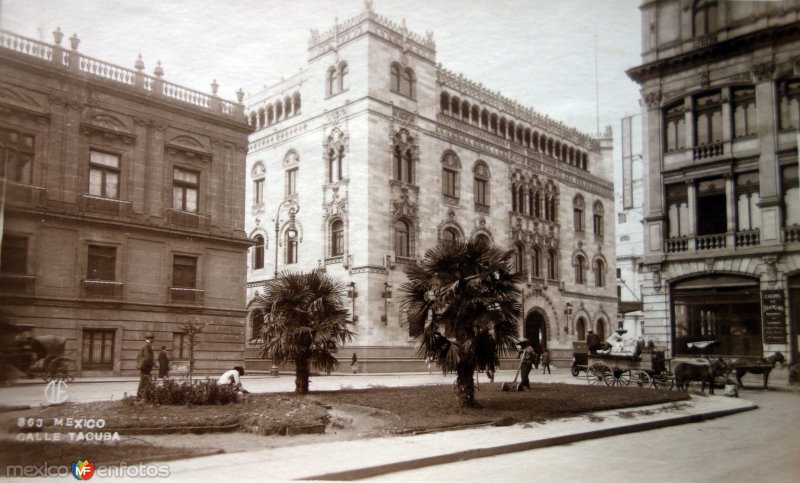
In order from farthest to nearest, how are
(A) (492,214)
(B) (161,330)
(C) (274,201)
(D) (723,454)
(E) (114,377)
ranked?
(A) (492,214), (C) (274,201), (B) (161,330), (E) (114,377), (D) (723,454)

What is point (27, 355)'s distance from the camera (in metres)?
9.90

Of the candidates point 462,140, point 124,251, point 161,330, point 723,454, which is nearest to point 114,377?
point 161,330

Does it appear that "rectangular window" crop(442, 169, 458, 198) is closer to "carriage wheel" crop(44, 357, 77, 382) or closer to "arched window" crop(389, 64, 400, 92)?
"arched window" crop(389, 64, 400, 92)

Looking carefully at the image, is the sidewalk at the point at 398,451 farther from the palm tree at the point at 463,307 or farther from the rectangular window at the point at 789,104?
the rectangular window at the point at 789,104

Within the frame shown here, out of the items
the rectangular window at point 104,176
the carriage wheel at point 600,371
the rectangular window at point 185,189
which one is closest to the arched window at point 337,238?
the rectangular window at point 185,189

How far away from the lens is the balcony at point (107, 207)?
2258 cm

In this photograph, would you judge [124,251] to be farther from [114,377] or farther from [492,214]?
[492,214]

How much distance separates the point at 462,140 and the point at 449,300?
2850 centimetres

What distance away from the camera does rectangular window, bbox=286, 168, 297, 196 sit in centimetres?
3966

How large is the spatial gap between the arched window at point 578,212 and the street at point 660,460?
39306 mm

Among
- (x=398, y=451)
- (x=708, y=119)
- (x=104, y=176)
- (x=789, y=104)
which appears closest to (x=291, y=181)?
(x=104, y=176)

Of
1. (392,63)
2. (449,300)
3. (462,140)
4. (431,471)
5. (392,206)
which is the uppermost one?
(392,63)

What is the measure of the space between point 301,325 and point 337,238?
60.9ft

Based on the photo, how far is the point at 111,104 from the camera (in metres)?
24.5
